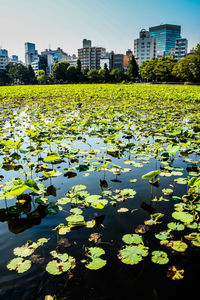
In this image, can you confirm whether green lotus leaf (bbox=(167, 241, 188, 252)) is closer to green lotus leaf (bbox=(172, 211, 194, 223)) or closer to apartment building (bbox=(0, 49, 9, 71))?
green lotus leaf (bbox=(172, 211, 194, 223))

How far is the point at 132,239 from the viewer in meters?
1.54

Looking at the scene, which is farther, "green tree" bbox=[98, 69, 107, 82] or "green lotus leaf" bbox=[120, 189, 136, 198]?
"green tree" bbox=[98, 69, 107, 82]

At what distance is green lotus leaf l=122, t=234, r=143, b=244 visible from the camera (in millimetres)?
1517

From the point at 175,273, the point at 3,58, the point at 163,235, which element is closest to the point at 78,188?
the point at 163,235

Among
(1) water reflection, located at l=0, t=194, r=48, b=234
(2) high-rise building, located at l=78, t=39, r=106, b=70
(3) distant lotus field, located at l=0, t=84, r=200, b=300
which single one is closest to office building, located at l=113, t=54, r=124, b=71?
(2) high-rise building, located at l=78, t=39, r=106, b=70

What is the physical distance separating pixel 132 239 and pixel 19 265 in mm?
773

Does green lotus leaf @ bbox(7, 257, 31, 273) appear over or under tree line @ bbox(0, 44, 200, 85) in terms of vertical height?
under

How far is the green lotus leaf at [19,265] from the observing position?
1.33 m

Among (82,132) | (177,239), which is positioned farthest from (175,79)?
(177,239)

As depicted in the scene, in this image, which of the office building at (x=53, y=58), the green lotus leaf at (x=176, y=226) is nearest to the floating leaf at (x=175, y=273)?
the green lotus leaf at (x=176, y=226)

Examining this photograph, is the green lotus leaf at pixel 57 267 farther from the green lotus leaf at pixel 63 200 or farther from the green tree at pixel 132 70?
the green tree at pixel 132 70

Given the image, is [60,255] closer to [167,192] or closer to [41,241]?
[41,241]

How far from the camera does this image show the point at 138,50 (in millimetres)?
91062

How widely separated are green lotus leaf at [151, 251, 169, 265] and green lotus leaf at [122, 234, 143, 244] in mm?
134
